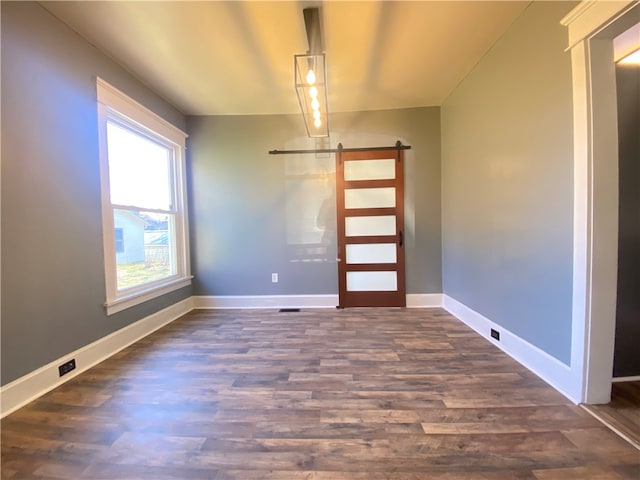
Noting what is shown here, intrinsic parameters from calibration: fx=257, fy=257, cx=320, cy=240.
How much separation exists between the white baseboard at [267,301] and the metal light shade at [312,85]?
2.31 meters

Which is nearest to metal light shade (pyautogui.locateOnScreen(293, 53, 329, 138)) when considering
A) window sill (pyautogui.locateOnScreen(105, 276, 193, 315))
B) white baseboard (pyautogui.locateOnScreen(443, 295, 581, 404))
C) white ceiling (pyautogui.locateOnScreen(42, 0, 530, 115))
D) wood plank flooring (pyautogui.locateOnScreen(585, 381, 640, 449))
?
white ceiling (pyautogui.locateOnScreen(42, 0, 530, 115))

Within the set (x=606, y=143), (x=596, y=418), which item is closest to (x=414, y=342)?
(x=596, y=418)

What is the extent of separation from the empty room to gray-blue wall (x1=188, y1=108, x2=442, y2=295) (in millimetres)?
58

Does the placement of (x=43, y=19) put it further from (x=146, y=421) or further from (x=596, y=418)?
(x=596, y=418)

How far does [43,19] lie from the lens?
1.88 meters

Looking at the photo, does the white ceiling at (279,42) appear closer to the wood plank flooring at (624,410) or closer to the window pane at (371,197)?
the window pane at (371,197)

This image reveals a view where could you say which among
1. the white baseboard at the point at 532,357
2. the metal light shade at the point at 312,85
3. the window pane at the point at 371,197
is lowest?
the white baseboard at the point at 532,357

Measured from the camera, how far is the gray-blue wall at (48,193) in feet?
5.50

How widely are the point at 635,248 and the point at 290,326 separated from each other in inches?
116

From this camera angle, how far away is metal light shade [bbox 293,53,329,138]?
2.14 meters

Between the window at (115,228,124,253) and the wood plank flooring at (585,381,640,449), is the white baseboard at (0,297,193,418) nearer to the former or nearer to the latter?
the window at (115,228,124,253)

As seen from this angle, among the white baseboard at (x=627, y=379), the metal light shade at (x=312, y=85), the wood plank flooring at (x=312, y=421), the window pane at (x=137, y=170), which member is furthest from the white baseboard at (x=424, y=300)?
the window pane at (x=137, y=170)

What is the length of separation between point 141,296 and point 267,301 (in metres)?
1.53

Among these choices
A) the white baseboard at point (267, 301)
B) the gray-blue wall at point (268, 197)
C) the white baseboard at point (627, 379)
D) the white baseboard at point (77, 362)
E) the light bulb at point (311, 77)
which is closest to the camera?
the white baseboard at point (77, 362)
